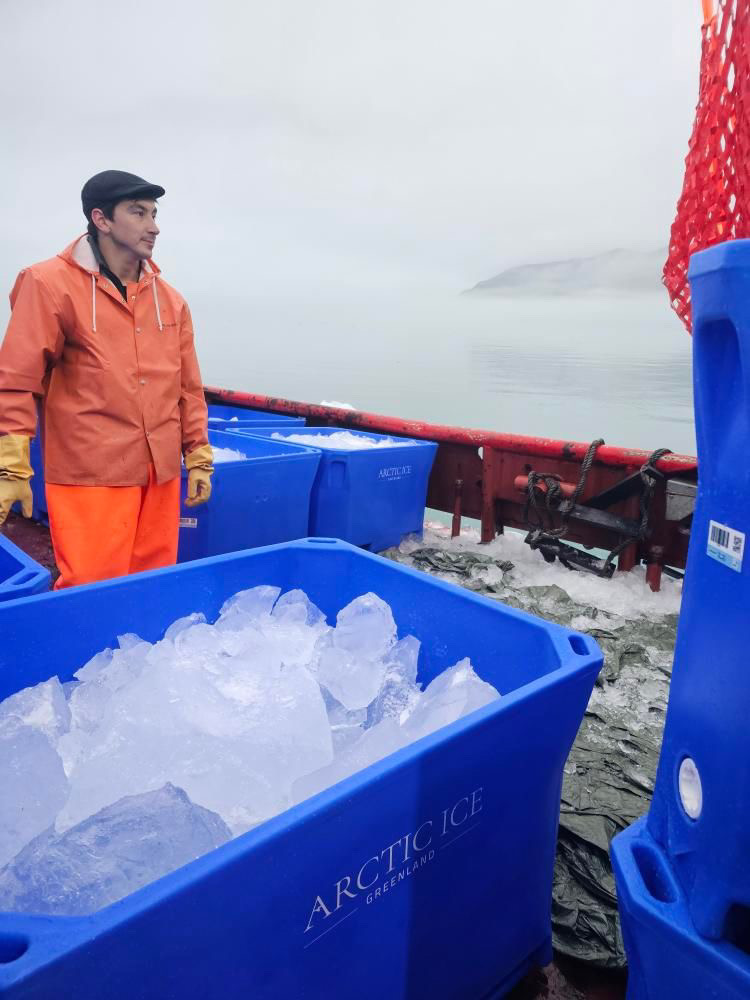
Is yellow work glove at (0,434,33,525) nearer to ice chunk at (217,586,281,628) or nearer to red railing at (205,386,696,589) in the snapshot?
ice chunk at (217,586,281,628)

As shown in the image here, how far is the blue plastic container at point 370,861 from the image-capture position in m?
0.48

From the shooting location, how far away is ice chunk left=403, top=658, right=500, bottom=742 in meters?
0.90

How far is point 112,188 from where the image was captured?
1.90m

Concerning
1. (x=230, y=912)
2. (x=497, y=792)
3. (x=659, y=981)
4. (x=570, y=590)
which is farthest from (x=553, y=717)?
(x=570, y=590)

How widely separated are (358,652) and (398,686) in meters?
0.09

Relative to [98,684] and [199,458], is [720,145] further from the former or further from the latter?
[199,458]

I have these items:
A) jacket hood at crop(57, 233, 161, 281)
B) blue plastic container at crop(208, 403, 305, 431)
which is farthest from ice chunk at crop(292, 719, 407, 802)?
blue plastic container at crop(208, 403, 305, 431)

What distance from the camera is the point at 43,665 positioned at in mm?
1031

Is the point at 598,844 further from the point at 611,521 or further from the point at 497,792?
the point at 611,521

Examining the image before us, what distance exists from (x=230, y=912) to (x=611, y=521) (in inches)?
105

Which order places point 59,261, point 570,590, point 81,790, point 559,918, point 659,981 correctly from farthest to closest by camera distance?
point 570,590
point 59,261
point 559,918
point 81,790
point 659,981

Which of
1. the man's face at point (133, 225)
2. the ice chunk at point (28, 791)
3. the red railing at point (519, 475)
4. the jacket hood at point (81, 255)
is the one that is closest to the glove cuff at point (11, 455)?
the jacket hood at point (81, 255)

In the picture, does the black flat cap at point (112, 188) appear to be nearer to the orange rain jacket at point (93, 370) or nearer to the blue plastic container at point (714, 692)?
the orange rain jacket at point (93, 370)

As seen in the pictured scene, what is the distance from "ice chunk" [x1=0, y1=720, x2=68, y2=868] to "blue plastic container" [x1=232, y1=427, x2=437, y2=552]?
2201mm
